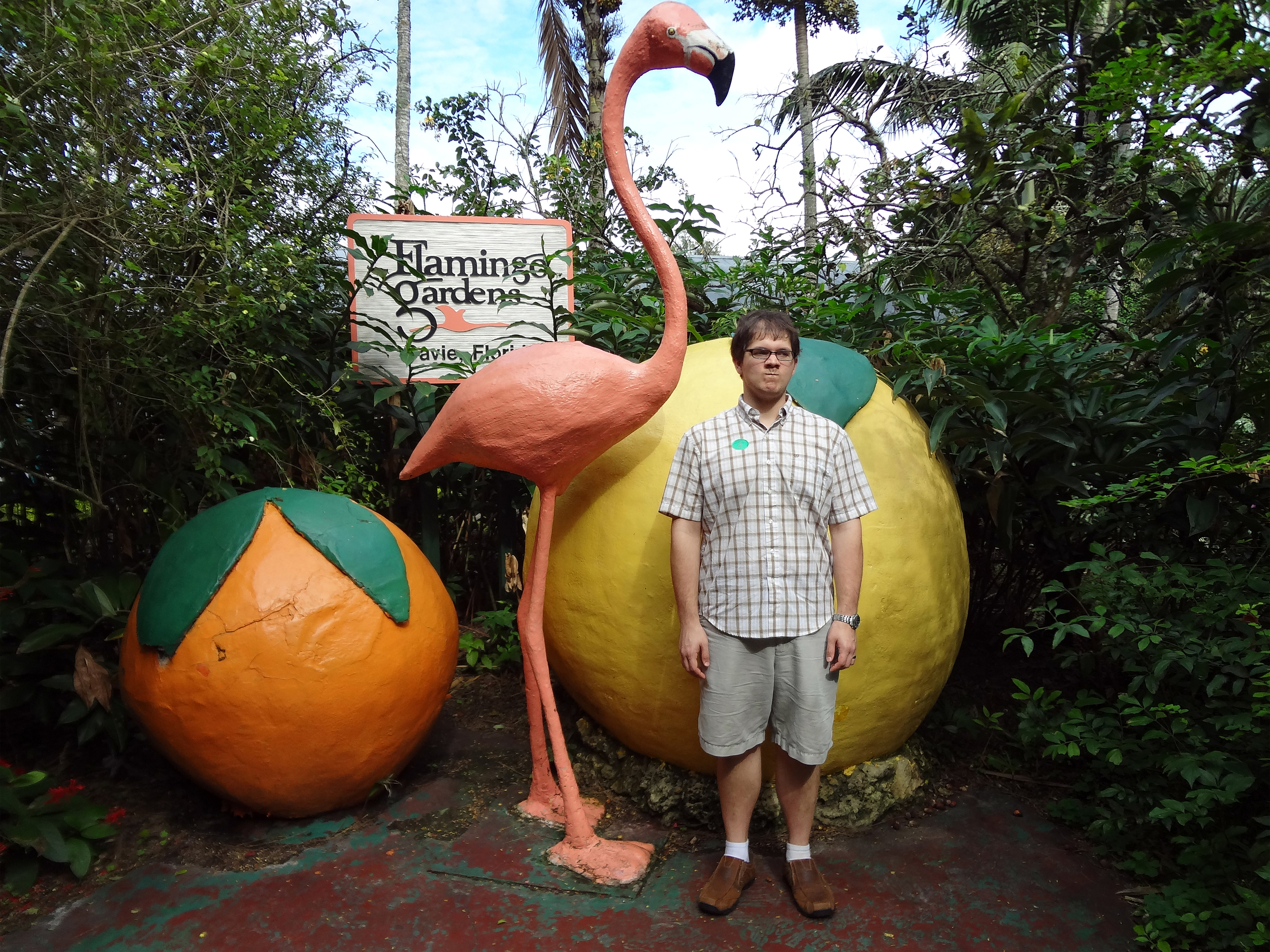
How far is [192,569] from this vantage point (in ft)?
8.59

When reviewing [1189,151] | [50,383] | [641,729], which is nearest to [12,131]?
[50,383]

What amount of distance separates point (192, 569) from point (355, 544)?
52 centimetres

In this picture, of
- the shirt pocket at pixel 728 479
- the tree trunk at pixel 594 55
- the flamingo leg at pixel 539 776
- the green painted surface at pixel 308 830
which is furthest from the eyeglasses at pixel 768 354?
the tree trunk at pixel 594 55

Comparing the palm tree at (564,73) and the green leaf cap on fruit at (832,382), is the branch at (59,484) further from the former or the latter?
the palm tree at (564,73)

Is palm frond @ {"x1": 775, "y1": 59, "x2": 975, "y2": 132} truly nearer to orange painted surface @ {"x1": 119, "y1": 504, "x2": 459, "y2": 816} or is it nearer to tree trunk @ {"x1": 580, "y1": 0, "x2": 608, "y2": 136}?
orange painted surface @ {"x1": 119, "y1": 504, "x2": 459, "y2": 816}

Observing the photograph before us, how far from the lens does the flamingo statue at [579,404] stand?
8.32 ft

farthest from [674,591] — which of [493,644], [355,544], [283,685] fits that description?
[493,644]

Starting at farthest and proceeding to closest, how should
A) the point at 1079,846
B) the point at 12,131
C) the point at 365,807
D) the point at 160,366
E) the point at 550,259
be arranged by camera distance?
1. the point at 550,259
2. the point at 160,366
3. the point at 365,807
4. the point at 1079,846
5. the point at 12,131

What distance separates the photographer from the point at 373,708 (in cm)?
262

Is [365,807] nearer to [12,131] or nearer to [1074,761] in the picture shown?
[12,131]

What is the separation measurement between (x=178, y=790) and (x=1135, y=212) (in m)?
4.33

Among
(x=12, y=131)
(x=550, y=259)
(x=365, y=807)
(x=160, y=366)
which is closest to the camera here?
(x=12, y=131)

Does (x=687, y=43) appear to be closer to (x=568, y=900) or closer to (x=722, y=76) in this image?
(x=722, y=76)

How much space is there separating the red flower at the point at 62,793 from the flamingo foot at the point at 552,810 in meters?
1.47
